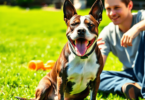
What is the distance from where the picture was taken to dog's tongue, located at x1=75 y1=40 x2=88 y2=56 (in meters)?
2.27

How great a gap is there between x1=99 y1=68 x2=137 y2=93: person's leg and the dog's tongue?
1.32 m

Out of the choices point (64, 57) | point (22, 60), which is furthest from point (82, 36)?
point (22, 60)

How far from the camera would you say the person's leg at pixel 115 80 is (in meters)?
3.37

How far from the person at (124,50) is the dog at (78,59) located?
2.56ft

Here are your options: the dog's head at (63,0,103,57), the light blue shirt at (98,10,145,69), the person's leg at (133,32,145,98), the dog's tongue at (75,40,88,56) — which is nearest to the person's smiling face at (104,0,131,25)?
the light blue shirt at (98,10,145,69)

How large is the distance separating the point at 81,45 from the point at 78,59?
208mm

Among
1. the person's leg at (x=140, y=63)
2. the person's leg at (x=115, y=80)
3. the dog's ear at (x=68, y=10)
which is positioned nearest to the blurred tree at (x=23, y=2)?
the person's leg at (x=115, y=80)

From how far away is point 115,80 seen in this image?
3.48 m

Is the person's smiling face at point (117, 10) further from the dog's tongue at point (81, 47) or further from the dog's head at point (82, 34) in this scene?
the dog's tongue at point (81, 47)

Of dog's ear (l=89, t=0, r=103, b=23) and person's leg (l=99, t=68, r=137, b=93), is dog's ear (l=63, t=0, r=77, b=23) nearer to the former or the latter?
dog's ear (l=89, t=0, r=103, b=23)

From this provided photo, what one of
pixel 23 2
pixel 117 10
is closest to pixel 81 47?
pixel 117 10

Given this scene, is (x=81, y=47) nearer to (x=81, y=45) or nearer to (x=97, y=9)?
(x=81, y=45)

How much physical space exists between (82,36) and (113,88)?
1.53m

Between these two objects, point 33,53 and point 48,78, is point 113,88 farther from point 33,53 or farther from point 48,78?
point 33,53
